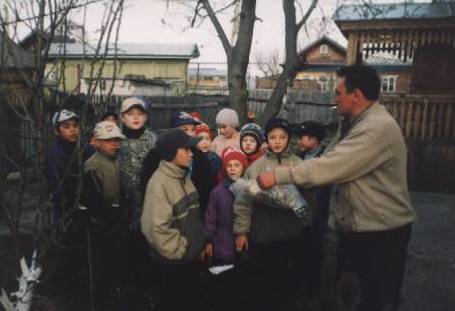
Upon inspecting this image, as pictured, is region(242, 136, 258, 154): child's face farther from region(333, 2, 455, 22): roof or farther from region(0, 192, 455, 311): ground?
region(333, 2, 455, 22): roof

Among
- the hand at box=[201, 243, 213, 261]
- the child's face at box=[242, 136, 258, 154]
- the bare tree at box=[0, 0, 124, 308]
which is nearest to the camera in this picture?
the bare tree at box=[0, 0, 124, 308]

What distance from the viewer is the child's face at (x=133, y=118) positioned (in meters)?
4.02

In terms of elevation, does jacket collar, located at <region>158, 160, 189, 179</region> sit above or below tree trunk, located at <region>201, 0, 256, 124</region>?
below

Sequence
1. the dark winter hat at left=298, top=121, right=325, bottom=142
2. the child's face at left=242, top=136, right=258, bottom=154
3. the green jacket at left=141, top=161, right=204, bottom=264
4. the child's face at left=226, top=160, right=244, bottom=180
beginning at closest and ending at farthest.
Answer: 1. the green jacket at left=141, top=161, right=204, bottom=264
2. the child's face at left=226, top=160, right=244, bottom=180
3. the child's face at left=242, top=136, right=258, bottom=154
4. the dark winter hat at left=298, top=121, right=325, bottom=142

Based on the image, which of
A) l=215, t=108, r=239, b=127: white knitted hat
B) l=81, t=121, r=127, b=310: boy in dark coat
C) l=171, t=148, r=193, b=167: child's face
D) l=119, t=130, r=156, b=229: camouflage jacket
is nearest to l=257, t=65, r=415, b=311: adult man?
l=171, t=148, r=193, b=167: child's face

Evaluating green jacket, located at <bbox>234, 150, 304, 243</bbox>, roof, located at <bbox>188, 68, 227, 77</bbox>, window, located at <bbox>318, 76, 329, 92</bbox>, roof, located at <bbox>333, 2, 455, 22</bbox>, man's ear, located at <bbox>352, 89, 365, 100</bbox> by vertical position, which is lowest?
green jacket, located at <bbox>234, 150, 304, 243</bbox>

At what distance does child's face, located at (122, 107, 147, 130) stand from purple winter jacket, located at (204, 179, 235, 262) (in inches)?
42.5

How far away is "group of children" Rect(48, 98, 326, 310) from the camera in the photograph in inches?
125

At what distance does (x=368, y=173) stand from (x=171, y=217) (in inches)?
55.6

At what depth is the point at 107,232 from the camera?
3594 mm

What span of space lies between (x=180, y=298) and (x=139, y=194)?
3.77ft

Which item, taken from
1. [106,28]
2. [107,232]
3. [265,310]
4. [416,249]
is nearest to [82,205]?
[107,232]

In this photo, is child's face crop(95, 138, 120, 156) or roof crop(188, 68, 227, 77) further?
roof crop(188, 68, 227, 77)

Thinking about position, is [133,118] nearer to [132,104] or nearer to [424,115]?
[132,104]
